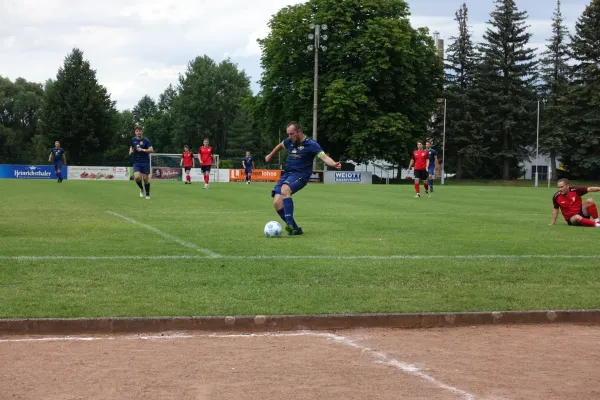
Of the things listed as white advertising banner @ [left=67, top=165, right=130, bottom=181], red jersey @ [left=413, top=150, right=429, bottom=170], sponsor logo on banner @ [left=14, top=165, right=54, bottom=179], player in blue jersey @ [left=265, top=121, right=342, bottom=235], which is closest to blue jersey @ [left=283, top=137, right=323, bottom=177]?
player in blue jersey @ [left=265, top=121, right=342, bottom=235]

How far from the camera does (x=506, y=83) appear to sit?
268ft

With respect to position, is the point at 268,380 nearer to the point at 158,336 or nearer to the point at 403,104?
the point at 158,336

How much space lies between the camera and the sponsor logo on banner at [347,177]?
63.4 metres

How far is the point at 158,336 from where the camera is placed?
6.89 metres

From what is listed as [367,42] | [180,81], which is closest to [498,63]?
[367,42]

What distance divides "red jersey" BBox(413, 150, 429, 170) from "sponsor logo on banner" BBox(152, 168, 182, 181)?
1251 inches

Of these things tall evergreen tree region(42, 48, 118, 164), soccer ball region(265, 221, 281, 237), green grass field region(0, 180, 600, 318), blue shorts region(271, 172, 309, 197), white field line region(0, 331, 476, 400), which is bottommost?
white field line region(0, 331, 476, 400)

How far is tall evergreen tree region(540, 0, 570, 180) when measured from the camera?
255 feet

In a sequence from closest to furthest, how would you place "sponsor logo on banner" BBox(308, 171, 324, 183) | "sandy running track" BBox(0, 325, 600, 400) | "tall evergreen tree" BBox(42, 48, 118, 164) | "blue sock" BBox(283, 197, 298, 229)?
"sandy running track" BBox(0, 325, 600, 400)
"blue sock" BBox(283, 197, 298, 229)
"sponsor logo on banner" BBox(308, 171, 324, 183)
"tall evergreen tree" BBox(42, 48, 118, 164)

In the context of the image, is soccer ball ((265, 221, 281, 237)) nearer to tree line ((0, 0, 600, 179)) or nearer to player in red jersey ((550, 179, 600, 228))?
player in red jersey ((550, 179, 600, 228))

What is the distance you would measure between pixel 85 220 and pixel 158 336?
35.3 ft

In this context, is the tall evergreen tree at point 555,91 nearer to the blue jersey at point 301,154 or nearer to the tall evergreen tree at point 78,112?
the tall evergreen tree at point 78,112

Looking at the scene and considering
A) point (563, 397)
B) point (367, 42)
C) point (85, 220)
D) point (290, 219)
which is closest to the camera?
point (563, 397)

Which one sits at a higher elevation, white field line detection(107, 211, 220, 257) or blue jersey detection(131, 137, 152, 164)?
blue jersey detection(131, 137, 152, 164)
